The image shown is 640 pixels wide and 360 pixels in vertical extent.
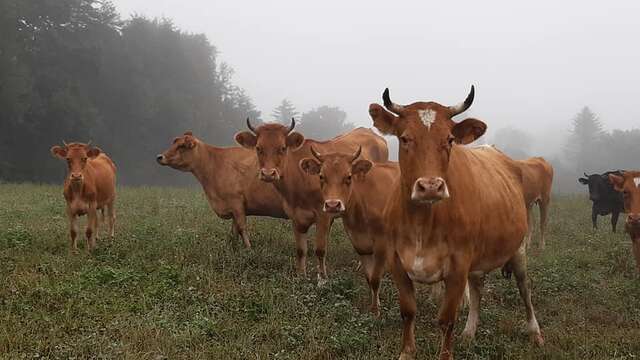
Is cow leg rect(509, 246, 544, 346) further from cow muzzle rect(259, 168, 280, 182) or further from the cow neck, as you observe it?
the cow neck

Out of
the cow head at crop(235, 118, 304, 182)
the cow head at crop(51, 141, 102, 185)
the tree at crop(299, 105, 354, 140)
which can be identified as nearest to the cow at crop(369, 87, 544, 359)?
the cow head at crop(235, 118, 304, 182)

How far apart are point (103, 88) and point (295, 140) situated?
98.7 feet

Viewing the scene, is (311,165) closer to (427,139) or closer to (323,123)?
(427,139)

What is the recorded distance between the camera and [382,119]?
16.7ft

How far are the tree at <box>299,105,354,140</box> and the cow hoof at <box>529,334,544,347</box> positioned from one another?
8155 centimetres

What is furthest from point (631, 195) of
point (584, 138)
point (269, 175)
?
point (584, 138)

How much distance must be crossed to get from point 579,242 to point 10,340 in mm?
12805

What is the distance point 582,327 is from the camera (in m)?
6.45

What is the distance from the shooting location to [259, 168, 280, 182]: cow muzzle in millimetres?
8250

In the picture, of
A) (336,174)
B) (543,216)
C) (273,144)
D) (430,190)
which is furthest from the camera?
(543,216)

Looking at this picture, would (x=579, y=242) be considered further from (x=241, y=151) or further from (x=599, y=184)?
(x=241, y=151)

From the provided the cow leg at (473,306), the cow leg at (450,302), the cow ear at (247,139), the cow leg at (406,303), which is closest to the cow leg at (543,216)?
the cow leg at (473,306)

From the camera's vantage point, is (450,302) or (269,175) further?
(269,175)

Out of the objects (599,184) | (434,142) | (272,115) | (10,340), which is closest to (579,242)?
(599,184)
